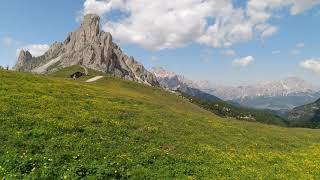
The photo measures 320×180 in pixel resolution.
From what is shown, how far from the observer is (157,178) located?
2742 centimetres

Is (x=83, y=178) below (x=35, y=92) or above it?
below

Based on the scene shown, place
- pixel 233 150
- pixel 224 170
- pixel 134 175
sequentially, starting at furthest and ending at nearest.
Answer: pixel 233 150 → pixel 224 170 → pixel 134 175

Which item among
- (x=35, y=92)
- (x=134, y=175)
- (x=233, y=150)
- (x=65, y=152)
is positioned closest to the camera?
(x=134, y=175)

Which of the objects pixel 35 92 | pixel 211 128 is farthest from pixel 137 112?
pixel 35 92

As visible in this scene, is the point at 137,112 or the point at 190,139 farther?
the point at 137,112

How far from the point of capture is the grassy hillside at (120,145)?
89.1 ft

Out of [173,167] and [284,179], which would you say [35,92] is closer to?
[173,167]

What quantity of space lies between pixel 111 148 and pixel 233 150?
15.0 m

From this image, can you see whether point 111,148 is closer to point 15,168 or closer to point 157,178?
point 157,178

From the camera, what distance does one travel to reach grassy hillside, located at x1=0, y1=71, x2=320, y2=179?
27172mm

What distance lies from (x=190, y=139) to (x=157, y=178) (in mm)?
15988

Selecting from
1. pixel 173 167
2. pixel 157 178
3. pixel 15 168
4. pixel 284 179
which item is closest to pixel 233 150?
pixel 284 179

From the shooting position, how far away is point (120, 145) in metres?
34.7

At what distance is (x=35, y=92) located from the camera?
172 ft
